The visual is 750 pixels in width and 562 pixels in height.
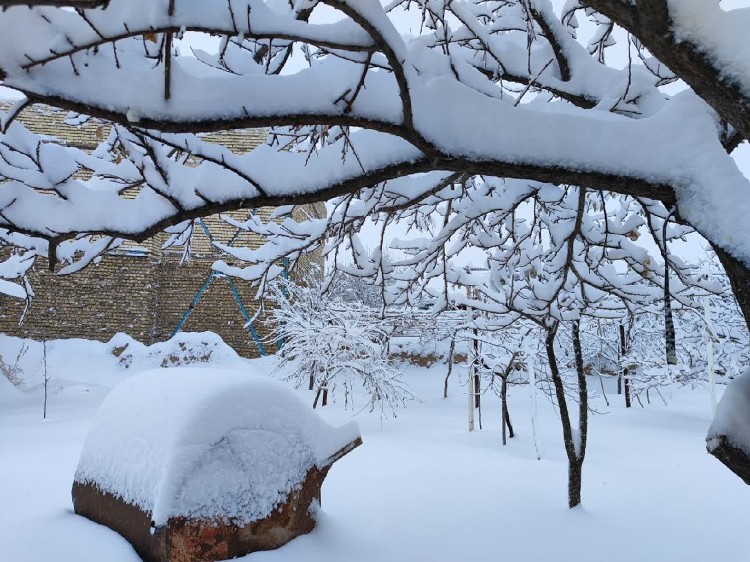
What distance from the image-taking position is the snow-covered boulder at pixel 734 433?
1.88 metres

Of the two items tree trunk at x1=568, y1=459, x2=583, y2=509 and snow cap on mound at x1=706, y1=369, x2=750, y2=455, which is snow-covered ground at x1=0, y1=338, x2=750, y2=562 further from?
snow cap on mound at x1=706, y1=369, x2=750, y2=455

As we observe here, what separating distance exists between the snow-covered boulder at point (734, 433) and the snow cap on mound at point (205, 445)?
2.17m

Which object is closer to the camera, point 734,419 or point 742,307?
point 734,419

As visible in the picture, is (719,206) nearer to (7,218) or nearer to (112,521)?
(7,218)

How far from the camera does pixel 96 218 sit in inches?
92.4

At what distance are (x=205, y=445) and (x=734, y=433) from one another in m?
2.39

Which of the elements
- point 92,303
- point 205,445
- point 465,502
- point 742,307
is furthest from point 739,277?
point 92,303

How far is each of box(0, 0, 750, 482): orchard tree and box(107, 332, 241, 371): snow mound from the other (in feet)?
31.6

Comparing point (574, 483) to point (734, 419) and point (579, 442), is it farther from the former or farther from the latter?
point (734, 419)

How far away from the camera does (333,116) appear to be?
6.26 ft

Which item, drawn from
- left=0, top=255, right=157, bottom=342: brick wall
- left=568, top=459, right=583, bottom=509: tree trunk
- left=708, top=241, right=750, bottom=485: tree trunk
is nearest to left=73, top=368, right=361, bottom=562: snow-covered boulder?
left=568, top=459, right=583, bottom=509: tree trunk

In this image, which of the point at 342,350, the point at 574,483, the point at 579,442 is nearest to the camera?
the point at 574,483

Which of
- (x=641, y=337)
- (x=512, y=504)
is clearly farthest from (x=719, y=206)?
(x=641, y=337)

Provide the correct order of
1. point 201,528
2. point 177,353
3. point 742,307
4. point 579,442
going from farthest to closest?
point 177,353
point 579,442
point 201,528
point 742,307
